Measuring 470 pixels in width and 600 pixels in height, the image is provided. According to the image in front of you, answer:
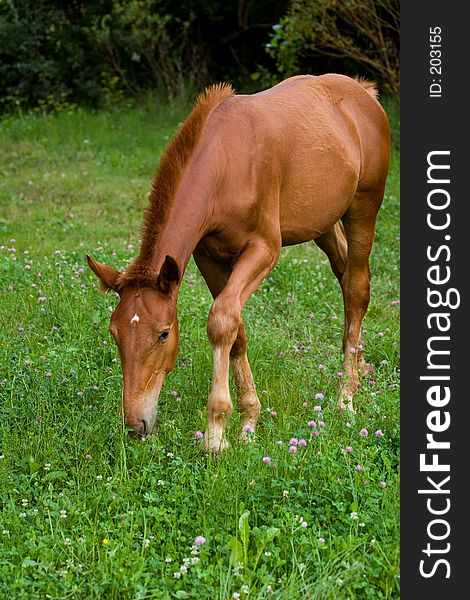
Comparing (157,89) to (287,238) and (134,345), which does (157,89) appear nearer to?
(287,238)

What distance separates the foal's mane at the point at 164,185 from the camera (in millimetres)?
4594

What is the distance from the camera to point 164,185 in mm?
4820

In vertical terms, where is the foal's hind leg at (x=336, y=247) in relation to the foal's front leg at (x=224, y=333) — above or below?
above

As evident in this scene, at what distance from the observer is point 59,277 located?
749 centimetres

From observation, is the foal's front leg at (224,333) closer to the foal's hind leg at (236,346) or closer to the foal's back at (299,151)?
the foal's back at (299,151)

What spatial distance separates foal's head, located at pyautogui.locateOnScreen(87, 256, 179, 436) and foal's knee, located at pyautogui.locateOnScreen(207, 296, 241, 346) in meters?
0.26

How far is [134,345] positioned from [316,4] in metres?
9.58

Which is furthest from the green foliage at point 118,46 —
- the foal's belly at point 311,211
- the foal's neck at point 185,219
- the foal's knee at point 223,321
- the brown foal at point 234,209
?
the foal's knee at point 223,321

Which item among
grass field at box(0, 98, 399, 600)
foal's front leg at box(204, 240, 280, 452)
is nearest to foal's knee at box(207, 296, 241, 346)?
foal's front leg at box(204, 240, 280, 452)

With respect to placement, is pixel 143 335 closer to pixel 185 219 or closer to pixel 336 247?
pixel 185 219

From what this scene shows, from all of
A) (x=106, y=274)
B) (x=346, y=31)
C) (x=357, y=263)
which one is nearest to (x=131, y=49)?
(x=346, y=31)

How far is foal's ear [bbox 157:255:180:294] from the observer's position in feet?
14.4

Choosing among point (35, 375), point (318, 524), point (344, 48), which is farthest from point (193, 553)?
point (344, 48)

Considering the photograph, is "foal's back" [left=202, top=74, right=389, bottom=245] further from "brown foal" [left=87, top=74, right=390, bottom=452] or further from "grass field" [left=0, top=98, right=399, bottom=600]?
"grass field" [left=0, top=98, right=399, bottom=600]
